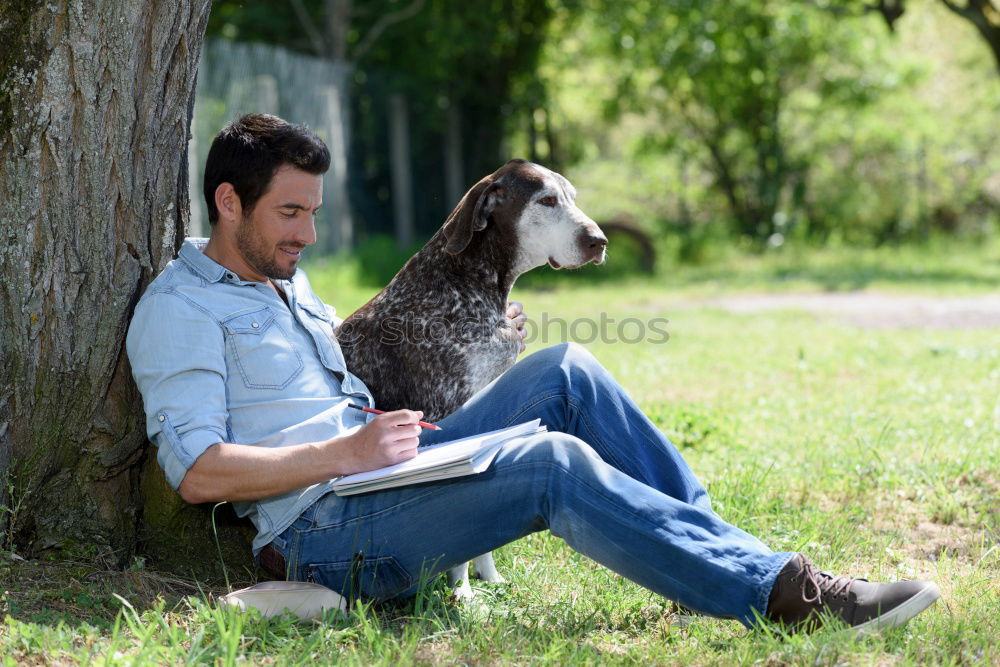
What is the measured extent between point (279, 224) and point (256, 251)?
4.0 inches

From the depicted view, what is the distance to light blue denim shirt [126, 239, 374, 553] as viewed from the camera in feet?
8.30

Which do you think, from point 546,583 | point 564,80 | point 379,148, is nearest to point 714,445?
point 546,583

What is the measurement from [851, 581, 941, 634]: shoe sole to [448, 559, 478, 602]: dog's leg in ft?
3.60

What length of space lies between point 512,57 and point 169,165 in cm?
1255

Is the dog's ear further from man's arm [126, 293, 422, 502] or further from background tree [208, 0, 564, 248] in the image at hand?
background tree [208, 0, 564, 248]

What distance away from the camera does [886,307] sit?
32.8ft

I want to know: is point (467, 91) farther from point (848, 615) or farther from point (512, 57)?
point (848, 615)

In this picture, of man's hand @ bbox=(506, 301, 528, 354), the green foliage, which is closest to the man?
man's hand @ bbox=(506, 301, 528, 354)

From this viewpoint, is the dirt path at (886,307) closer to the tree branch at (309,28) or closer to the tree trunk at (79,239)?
the tree branch at (309,28)

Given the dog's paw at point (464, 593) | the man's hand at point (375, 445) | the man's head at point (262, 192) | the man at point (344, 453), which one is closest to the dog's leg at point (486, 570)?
the dog's paw at point (464, 593)

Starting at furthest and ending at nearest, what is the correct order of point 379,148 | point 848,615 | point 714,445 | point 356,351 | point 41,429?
point 379,148 < point 714,445 < point 356,351 < point 41,429 < point 848,615

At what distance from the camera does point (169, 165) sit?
9.82 feet

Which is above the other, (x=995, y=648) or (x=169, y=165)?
(x=169, y=165)

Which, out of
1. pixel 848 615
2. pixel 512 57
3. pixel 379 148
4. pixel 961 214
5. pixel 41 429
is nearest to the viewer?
pixel 848 615
